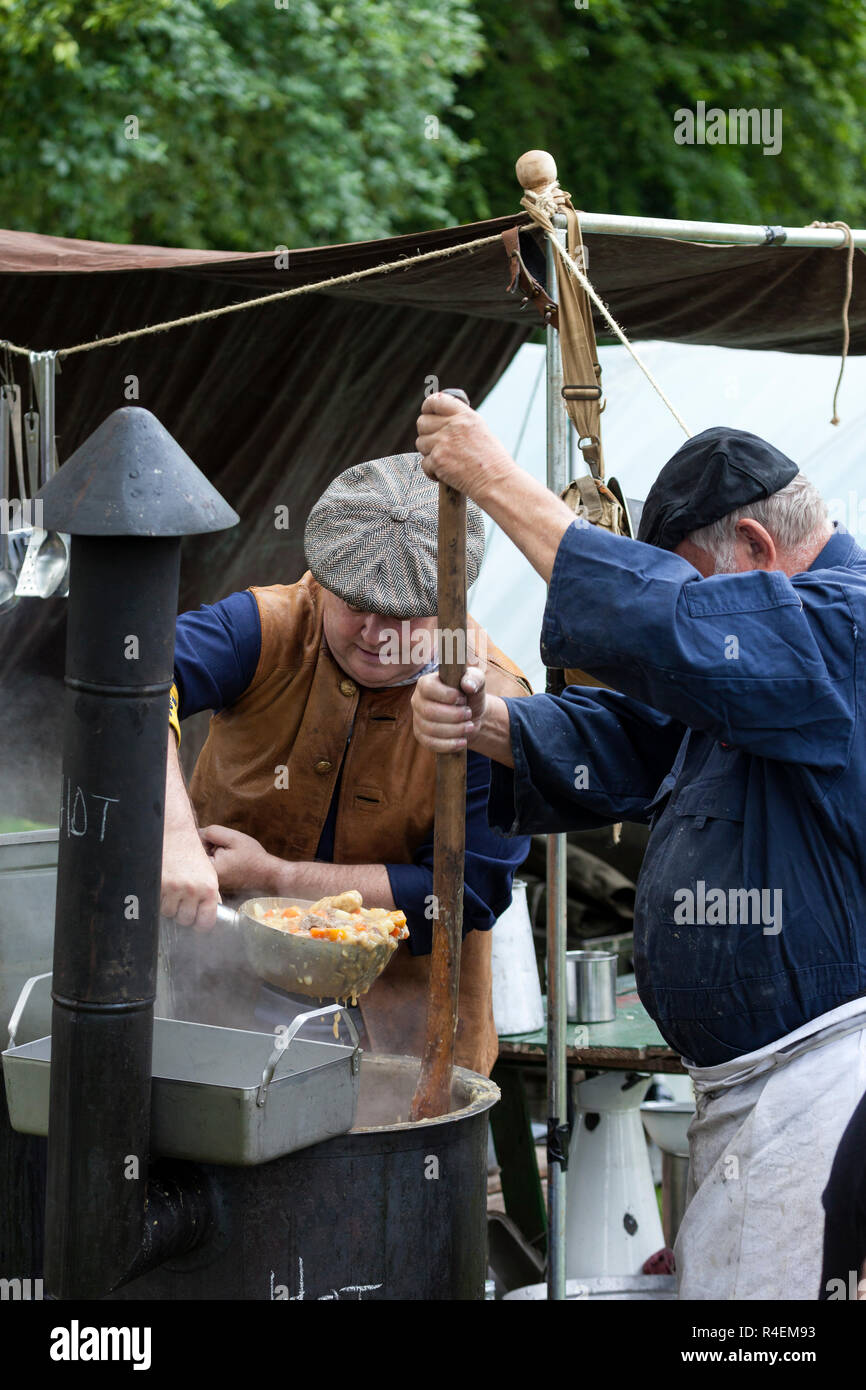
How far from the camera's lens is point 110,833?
7.38 ft

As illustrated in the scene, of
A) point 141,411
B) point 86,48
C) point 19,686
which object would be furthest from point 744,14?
point 141,411

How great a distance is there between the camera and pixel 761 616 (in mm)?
2125

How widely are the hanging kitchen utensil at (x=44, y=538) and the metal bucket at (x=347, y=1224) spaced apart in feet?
5.80

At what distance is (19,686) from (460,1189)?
7.82 ft

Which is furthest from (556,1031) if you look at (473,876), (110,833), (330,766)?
(110,833)

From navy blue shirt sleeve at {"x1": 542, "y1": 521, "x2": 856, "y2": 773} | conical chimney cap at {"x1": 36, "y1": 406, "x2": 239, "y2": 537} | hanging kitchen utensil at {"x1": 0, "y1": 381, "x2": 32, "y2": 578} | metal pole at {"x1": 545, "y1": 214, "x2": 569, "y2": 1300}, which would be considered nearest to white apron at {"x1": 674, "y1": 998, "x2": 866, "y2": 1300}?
navy blue shirt sleeve at {"x1": 542, "y1": 521, "x2": 856, "y2": 773}

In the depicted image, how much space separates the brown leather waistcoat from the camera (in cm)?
333

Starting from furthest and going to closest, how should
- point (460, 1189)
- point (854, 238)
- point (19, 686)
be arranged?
point (19, 686), point (854, 238), point (460, 1189)

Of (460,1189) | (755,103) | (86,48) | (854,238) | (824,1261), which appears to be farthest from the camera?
(755,103)

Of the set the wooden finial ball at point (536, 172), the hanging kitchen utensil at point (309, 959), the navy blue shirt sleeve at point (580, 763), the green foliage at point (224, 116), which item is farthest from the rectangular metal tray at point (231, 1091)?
the green foliage at point (224, 116)

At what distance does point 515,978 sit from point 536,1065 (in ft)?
0.85

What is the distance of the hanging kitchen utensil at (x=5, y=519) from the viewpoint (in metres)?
3.66

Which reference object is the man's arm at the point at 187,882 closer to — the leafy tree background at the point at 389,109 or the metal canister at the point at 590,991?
the metal canister at the point at 590,991
